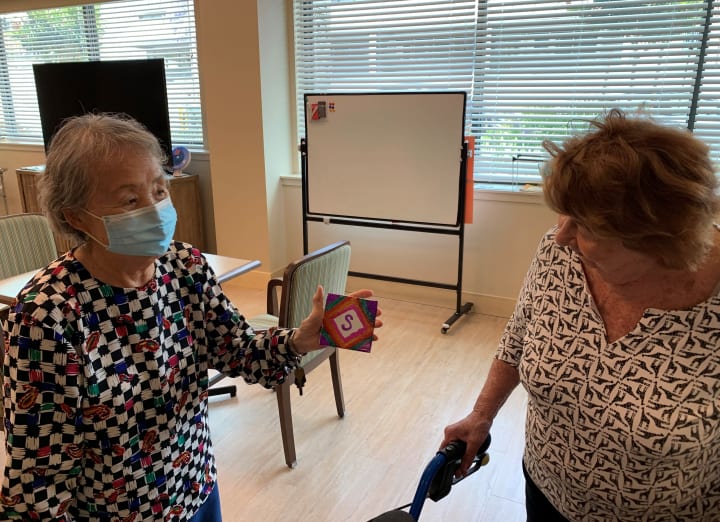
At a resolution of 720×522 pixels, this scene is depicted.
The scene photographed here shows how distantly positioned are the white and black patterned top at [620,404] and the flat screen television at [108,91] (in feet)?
10.9

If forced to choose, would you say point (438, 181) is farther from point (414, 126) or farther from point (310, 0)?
point (310, 0)

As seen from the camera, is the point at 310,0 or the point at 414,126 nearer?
the point at 414,126

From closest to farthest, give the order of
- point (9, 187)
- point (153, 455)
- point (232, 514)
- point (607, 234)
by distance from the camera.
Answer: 1. point (607, 234)
2. point (153, 455)
3. point (232, 514)
4. point (9, 187)

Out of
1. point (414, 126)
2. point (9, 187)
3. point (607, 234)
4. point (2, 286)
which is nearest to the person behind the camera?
point (607, 234)

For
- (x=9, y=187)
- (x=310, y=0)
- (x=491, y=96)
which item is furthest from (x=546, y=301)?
(x=9, y=187)

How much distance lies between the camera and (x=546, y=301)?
3.73 feet

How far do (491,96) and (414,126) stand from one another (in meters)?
0.64

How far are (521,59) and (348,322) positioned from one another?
3.08 meters

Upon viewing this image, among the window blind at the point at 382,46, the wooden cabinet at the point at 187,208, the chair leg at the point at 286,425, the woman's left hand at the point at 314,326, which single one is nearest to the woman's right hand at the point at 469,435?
the woman's left hand at the point at 314,326

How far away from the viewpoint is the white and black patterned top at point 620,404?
935mm

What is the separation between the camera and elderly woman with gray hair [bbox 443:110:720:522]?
910mm

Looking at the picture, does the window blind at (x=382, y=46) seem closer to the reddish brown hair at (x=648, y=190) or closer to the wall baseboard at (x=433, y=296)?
the wall baseboard at (x=433, y=296)

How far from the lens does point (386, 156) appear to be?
3738 millimetres

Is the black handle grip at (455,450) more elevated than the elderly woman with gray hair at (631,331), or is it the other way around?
the elderly woman with gray hair at (631,331)
